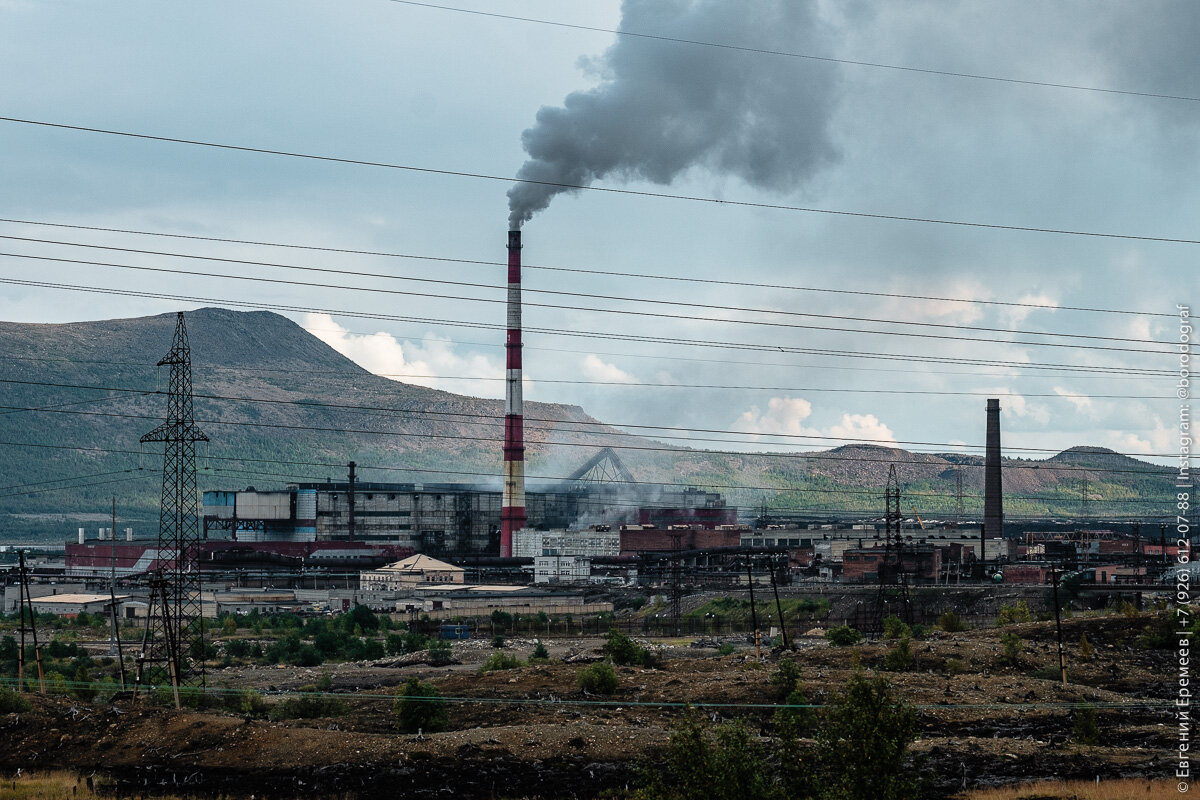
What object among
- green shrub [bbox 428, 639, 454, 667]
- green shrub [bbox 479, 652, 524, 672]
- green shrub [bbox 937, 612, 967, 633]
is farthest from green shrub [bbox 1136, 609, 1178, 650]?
green shrub [bbox 428, 639, 454, 667]

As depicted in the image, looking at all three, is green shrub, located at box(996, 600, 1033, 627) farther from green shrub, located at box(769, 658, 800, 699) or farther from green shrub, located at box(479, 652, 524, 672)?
green shrub, located at box(479, 652, 524, 672)

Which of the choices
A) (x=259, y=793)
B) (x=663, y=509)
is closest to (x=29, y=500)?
(x=663, y=509)

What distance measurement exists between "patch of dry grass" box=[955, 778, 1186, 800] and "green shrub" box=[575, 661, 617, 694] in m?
13.1

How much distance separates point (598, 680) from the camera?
36.3 m

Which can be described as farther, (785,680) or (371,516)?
(371,516)

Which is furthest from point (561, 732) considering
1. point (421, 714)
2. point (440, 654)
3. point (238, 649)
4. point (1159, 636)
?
point (238, 649)

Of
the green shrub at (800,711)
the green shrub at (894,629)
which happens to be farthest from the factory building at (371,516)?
the green shrub at (800,711)

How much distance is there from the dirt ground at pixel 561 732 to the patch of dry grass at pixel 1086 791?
1.02 meters

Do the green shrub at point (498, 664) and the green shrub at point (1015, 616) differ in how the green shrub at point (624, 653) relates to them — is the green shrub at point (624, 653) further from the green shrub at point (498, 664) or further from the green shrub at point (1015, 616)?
the green shrub at point (1015, 616)

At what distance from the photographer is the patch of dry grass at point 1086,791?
23938mm

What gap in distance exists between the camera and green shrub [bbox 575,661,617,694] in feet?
119

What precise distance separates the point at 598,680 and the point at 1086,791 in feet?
49.9

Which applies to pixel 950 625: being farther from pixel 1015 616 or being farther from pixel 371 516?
pixel 371 516

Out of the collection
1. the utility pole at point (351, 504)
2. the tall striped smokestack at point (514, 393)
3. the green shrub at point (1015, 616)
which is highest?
the tall striped smokestack at point (514, 393)
